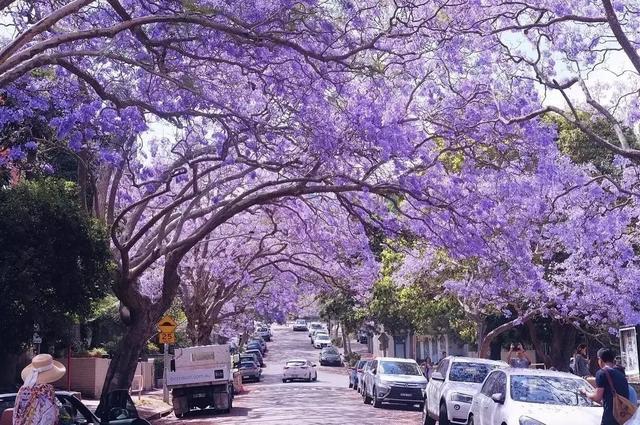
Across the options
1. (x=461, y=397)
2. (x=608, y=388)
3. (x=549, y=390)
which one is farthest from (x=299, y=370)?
(x=608, y=388)

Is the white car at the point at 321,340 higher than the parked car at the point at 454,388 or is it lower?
higher

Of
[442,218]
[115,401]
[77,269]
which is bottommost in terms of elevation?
[115,401]

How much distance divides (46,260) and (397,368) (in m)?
14.7

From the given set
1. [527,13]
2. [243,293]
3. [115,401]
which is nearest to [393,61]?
[527,13]

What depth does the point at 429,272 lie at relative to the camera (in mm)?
30125

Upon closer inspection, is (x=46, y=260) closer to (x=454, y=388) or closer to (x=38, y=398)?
(x=38, y=398)

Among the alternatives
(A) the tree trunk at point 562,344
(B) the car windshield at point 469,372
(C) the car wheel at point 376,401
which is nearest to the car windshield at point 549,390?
(B) the car windshield at point 469,372

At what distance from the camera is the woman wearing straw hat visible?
944 centimetres

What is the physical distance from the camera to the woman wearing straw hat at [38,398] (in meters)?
9.44

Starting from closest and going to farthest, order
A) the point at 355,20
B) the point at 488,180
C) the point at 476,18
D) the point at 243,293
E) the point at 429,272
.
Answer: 1. the point at 355,20
2. the point at 476,18
3. the point at 488,180
4. the point at 429,272
5. the point at 243,293

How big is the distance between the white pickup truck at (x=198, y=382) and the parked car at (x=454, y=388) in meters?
9.80

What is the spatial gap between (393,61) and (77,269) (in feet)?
24.2

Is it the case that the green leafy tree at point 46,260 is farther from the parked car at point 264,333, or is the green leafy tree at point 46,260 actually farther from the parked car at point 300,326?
the parked car at point 300,326

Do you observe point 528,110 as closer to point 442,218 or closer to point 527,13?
point 527,13
